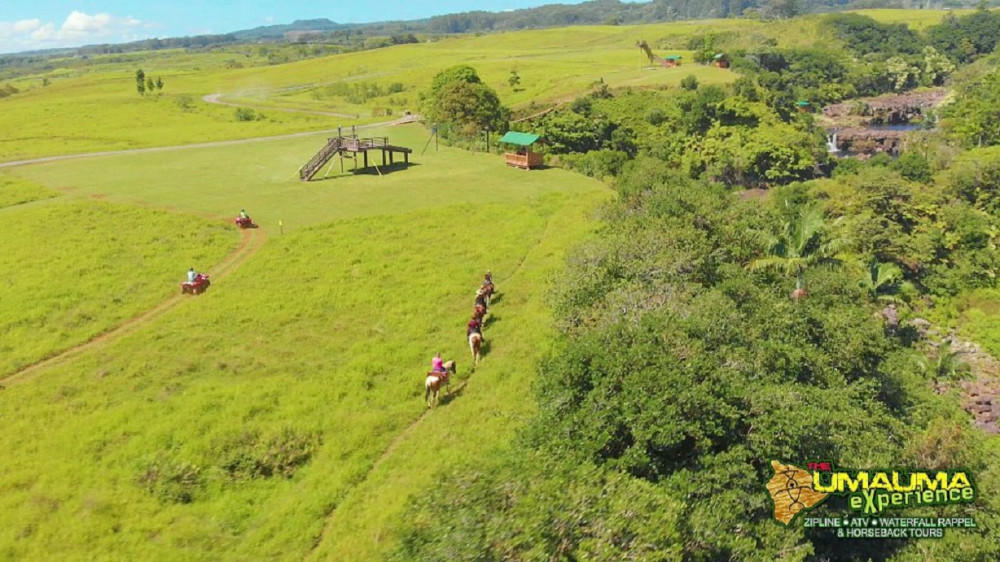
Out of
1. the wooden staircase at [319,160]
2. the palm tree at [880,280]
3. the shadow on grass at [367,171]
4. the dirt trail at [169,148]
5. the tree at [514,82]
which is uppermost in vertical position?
the tree at [514,82]

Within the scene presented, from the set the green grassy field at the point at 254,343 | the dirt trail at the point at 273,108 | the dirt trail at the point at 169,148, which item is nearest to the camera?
the green grassy field at the point at 254,343

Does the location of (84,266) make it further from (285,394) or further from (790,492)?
(790,492)

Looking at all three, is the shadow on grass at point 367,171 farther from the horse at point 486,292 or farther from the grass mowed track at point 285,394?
the horse at point 486,292

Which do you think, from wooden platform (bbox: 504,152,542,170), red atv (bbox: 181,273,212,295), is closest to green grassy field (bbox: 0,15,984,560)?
red atv (bbox: 181,273,212,295)

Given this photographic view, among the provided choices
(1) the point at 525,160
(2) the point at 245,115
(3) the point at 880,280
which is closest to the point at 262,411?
(1) the point at 525,160

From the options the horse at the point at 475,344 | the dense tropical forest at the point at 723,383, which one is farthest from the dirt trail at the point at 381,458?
the dense tropical forest at the point at 723,383
